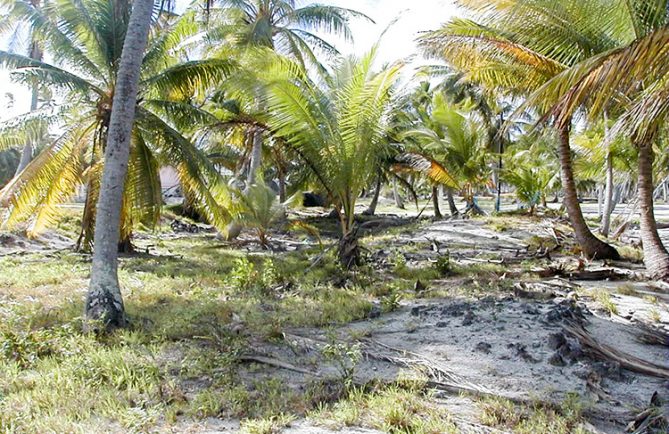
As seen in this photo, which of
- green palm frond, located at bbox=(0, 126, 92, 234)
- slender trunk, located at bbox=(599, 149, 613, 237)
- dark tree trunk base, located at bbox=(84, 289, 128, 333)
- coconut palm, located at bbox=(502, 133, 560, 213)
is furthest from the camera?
coconut palm, located at bbox=(502, 133, 560, 213)

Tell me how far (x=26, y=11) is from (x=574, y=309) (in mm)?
10386

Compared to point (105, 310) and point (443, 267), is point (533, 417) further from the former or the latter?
point (443, 267)

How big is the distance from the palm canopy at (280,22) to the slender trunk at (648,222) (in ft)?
30.4

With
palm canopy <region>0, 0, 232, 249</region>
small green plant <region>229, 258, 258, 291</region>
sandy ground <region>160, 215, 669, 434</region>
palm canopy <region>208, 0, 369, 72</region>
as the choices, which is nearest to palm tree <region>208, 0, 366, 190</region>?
palm canopy <region>208, 0, 369, 72</region>

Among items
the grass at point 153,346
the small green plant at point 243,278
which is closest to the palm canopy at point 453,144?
the grass at point 153,346

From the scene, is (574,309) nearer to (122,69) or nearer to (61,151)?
(122,69)

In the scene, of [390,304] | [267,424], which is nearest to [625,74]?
[390,304]

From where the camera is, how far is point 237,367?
393 cm

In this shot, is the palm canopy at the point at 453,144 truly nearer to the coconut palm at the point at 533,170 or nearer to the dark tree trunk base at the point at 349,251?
the coconut palm at the point at 533,170

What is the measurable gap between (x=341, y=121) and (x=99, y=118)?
497cm

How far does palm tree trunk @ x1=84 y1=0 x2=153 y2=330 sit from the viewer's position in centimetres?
492

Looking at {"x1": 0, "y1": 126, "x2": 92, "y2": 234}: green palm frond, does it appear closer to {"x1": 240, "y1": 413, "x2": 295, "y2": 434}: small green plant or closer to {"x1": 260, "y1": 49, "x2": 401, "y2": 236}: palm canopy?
{"x1": 260, "y1": 49, "x2": 401, "y2": 236}: palm canopy

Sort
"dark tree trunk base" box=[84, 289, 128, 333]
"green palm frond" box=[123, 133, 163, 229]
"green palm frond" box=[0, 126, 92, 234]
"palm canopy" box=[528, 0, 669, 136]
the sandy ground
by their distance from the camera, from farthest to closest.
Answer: "green palm frond" box=[123, 133, 163, 229]
"green palm frond" box=[0, 126, 92, 234]
"dark tree trunk base" box=[84, 289, 128, 333]
"palm canopy" box=[528, 0, 669, 136]
the sandy ground

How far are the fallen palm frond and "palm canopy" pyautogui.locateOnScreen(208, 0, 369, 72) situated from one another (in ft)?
37.3
